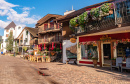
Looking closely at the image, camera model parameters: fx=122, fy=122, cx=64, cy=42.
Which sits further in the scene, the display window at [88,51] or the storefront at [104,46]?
the display window at [88,51]

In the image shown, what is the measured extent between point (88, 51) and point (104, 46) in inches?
83.7

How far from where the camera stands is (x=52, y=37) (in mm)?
29406

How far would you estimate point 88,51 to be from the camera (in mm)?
14391

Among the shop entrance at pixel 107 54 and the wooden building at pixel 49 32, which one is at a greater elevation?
the wooden building at pixel 49 32

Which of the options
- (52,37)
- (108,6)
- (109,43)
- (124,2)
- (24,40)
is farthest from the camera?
(24,40)

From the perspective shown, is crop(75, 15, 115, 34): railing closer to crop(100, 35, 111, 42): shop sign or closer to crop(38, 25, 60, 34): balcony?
Result: crop(100, 35, 111, 42): shop sign

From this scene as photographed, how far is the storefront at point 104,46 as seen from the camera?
11.3m

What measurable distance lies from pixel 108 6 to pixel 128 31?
2.92m

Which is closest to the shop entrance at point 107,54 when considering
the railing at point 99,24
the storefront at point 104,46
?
the storefront at point 104,46

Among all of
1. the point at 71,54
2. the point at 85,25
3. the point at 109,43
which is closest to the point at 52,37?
the point at 71,54

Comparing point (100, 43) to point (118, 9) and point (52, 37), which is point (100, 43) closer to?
point (118, 9)

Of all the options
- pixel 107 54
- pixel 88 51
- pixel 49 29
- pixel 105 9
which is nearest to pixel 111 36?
pixel 107 54

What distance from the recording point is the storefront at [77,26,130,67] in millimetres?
11305

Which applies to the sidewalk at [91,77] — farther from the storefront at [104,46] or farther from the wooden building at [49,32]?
the wooden building at [49,32]
